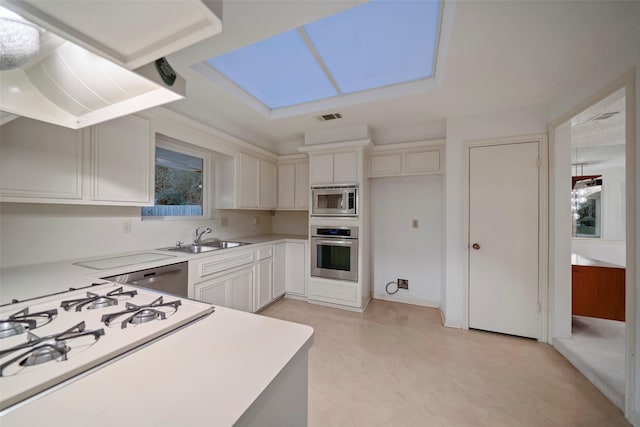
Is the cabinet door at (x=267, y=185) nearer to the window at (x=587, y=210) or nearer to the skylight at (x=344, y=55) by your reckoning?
the skylight at (x=344, y=55)

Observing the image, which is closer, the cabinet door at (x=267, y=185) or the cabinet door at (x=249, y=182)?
the cabinet door at (x=249, y=182)

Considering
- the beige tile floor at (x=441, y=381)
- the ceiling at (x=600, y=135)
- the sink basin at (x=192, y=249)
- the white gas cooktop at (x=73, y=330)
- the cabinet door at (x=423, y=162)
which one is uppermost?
the ceiling at (x=600, y=135)

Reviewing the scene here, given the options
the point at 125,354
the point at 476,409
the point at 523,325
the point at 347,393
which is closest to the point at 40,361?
the point at 125,354

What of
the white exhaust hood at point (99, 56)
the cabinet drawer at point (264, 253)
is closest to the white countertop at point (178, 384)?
the white exhaust hood at point (99, 56)

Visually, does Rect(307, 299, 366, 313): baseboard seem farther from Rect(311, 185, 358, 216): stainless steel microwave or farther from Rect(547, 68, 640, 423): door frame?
Rect(547, 68, 640, 423): door frame

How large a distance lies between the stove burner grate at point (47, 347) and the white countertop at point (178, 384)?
0.14 metres

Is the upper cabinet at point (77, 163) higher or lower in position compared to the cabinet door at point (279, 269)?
higher

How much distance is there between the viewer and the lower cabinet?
211 cm

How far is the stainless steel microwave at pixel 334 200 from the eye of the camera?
114 inches

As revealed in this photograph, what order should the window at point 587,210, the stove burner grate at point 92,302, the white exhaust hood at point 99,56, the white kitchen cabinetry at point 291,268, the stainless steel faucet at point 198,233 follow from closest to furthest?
the white exhaust hood at point 99,56 → the stove burner grate at point 92,302 → the stainless steel faucet at point 198,233 → the white kitchen cabinetry at point 291,268 → the window at point 587,210

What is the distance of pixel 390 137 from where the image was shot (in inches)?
124

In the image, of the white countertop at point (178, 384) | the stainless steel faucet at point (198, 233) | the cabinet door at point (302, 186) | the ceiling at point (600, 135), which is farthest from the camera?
the cabinet door at point (302, 186)

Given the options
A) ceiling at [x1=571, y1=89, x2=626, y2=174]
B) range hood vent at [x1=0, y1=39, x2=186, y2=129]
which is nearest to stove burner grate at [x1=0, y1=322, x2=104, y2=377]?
range hood vent at [x1=0, y1=39, x2=186, y2=129]

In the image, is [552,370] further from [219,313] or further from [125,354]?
[125,354]
